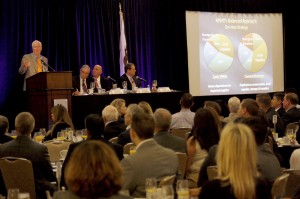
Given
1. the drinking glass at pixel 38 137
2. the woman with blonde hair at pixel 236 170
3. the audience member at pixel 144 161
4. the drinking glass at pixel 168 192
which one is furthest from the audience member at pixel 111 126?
the woman with blonde hair at pixel 236 170

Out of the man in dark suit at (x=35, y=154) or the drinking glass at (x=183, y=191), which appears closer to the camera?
the drinking glass at (x=183, y=191)

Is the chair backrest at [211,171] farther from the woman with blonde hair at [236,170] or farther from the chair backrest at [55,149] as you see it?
the chair backrest at [55,149]

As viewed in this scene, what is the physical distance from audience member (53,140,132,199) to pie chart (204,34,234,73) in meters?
12.6

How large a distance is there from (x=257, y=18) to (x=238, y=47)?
3.70 ft

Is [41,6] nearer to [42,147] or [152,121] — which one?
[42,147]

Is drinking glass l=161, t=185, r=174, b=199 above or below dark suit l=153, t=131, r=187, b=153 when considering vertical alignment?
below

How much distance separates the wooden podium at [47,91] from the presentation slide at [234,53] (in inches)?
198

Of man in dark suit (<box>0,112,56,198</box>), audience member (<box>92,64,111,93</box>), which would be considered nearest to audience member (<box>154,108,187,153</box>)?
man in dark suit (<box>0,112,56,198</box>)

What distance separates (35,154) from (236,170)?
2.97 metres

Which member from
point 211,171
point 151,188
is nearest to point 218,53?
point 211,171

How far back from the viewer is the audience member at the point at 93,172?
2.98 meters

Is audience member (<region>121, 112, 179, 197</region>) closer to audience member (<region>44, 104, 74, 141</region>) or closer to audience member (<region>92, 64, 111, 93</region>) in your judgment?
audience member (<region>44, 104, 74, 141</region>)

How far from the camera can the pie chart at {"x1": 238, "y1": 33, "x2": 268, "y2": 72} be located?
52.5 ft

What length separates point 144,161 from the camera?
15.4ft
